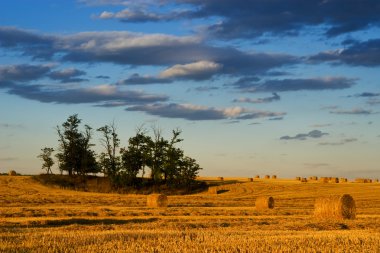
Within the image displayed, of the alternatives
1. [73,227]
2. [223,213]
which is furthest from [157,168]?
[73,227]

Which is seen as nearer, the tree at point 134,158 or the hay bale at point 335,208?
the hay bale at point 335,208

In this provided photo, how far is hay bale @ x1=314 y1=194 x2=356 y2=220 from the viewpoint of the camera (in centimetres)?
2939

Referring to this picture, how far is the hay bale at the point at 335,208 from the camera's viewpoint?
96.4 feet

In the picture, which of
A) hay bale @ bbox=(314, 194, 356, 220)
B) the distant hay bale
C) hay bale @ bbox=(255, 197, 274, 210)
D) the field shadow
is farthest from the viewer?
the distant hay bale

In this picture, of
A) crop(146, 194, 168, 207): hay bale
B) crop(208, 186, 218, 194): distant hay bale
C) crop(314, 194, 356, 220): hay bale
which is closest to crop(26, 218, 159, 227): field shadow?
crop(314, 194, 356, 220): hay bale

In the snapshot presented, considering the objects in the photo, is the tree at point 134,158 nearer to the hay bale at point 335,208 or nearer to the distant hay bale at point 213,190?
the distant hay bale at point 213,190

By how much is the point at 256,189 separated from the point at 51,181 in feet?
75.7

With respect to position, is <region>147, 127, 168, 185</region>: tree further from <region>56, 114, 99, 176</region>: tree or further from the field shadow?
the field shadow

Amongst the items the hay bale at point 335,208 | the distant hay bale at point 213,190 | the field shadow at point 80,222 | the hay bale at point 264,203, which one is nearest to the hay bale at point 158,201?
the hay bale at point 264,203

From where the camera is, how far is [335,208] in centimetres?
2948

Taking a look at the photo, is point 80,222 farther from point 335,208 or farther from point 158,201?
point 158,201

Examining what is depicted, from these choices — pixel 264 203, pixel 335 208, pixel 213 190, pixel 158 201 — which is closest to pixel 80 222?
pixel 335 208

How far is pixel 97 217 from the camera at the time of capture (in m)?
28.5

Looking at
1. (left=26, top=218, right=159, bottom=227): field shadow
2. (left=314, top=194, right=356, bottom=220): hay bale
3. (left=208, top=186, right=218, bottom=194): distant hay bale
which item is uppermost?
(left=208, top=186, right=218, bottom=194): distant hay bale
